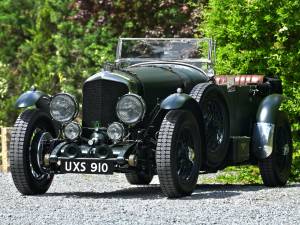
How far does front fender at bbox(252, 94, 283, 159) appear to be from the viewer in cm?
1377

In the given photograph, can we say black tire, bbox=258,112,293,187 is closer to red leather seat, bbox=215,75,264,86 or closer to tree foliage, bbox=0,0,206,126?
red leather seat, bbox=215,75,264,86

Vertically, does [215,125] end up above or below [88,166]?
above

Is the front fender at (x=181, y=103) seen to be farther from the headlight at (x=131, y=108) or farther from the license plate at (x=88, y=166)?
the license plate at (x=88, y=166)

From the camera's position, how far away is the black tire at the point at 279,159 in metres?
13.8

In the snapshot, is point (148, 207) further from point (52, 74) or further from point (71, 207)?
point (52, 74)

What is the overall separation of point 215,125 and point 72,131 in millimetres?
1815

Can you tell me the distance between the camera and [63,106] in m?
12.6

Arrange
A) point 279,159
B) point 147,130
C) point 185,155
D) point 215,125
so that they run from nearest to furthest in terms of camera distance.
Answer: point 185,155 < point 147,130 < point 215,125 < point 279,159

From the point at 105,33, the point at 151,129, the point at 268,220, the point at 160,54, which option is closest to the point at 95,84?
the point at 151,129

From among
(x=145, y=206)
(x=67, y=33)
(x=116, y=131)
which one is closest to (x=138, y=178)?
(x=116, y=131)

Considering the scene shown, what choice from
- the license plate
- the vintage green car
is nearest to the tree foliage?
the vintage green car

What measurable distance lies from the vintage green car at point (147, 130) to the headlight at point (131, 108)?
0.01 metres

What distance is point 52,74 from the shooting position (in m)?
26.7

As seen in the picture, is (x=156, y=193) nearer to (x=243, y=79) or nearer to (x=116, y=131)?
(x=116, y=131)
